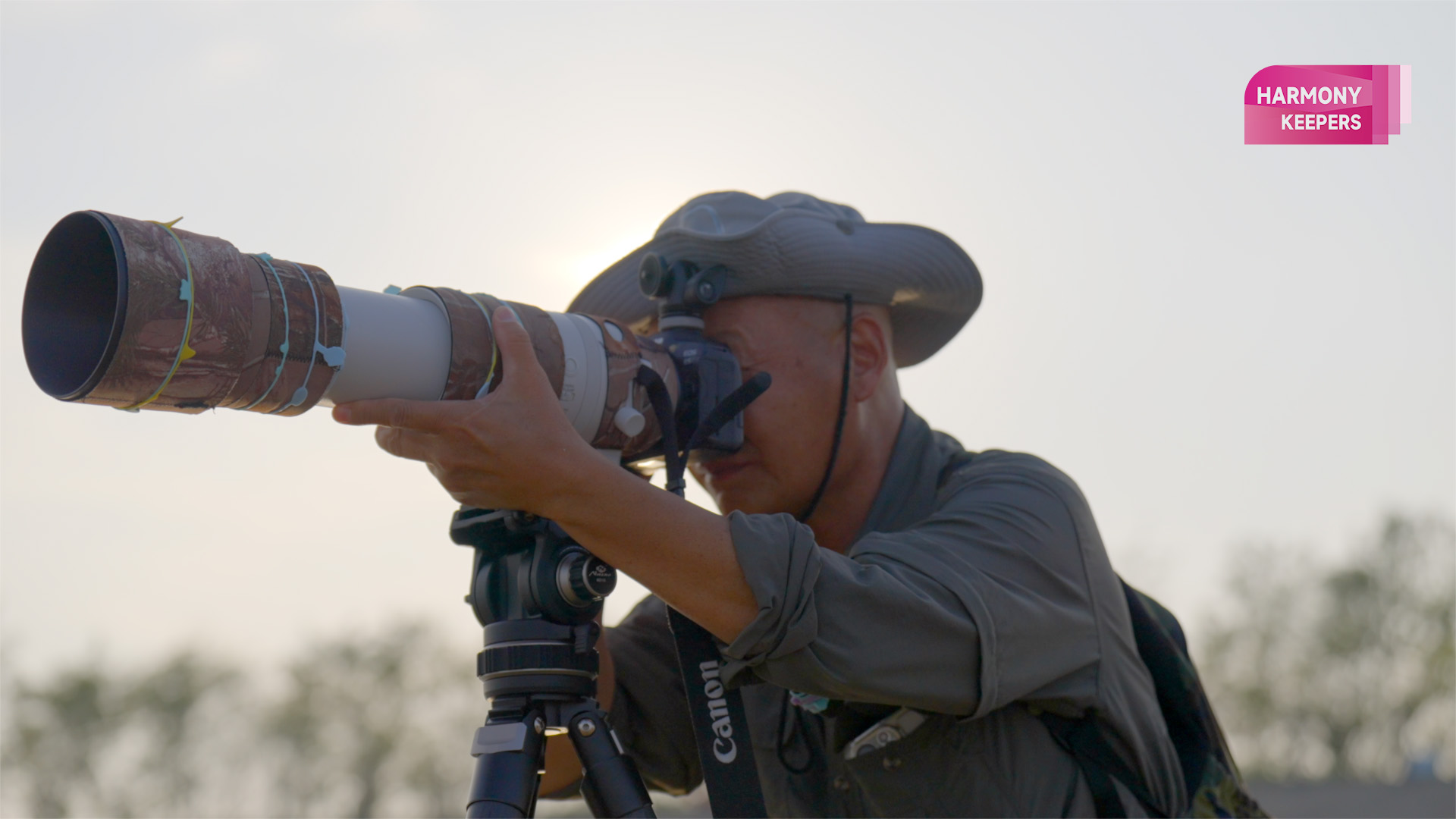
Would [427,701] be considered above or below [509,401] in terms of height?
below

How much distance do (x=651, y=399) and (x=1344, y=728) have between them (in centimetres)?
1871

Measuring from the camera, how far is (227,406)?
1.69m

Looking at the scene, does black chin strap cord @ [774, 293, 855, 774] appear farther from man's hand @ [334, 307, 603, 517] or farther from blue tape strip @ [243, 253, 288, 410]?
blue tape strip @ [243, 253, 288, 410]

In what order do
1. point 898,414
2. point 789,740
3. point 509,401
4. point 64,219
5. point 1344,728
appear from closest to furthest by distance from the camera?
point 64,219, point 509,401, point 789,740, point 898,414, point 1344,728

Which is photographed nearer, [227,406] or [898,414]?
[227,406]

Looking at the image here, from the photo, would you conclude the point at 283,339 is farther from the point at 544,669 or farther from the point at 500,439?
the point at 544,669

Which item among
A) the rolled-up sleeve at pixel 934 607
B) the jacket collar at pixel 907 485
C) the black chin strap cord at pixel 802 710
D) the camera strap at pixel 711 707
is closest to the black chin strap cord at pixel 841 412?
the black chin strap cord at pixel 802 710

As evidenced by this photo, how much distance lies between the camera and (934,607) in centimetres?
188

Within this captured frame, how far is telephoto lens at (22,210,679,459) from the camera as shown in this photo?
1.54 meters

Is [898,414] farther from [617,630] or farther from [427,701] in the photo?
[427,701]

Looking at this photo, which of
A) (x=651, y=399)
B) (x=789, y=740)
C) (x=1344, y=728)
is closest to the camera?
(x=651, y=399)

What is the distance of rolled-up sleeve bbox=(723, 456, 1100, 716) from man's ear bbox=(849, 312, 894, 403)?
0.55 metres

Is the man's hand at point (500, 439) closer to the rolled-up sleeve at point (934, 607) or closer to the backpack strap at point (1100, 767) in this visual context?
the rolled-up sleeve at point (934, 607)


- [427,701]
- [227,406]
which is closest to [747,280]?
[227,406]
